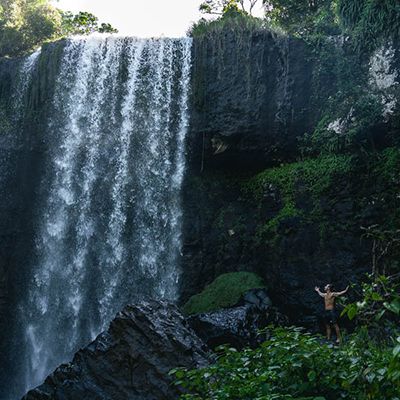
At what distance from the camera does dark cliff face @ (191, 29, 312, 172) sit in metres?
15.7

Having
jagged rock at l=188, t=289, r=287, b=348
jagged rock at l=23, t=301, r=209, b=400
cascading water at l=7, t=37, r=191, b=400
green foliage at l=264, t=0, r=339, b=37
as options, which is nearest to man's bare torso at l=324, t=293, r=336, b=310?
jagged rock at l=188, t=289, r=287, b=348

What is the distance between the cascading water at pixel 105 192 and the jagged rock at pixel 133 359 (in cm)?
562

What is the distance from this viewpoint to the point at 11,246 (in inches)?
627

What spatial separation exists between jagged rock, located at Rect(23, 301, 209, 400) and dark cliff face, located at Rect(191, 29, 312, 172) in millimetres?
7834

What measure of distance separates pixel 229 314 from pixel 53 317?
18.5 ft

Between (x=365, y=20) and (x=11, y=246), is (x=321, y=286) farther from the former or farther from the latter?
(x=11, y=246)

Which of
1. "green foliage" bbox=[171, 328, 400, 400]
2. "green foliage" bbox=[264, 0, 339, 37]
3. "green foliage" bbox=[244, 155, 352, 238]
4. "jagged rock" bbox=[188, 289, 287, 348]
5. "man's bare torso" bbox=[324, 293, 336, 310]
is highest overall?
"green foliage" bbox=[264, 0, 339, 37]

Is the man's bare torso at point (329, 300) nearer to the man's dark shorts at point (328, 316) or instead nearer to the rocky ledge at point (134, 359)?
the man's dark shorts at point (328, 316)

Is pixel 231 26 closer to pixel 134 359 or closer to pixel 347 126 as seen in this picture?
pixel 347 126

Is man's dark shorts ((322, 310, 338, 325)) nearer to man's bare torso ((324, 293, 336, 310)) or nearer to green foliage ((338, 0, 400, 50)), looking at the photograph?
man's bare torso ((324, 293, 336, 310))

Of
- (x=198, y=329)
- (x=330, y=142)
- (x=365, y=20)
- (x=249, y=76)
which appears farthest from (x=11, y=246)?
(x=365, y=20)

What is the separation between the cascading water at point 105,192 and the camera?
14.7 meters

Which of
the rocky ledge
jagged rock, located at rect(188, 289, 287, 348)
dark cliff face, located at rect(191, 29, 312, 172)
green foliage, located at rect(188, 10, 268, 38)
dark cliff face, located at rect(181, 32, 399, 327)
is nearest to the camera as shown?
the rocky ledge

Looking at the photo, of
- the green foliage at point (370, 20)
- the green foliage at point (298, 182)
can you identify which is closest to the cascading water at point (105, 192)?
A: the green foliage at point (298, 182)
